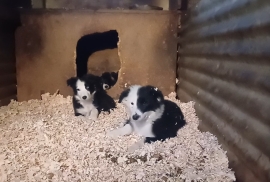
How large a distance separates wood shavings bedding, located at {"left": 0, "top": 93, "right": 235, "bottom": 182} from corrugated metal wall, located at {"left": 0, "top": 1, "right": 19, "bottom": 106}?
2.62 ft

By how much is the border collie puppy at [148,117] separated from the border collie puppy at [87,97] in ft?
2.53

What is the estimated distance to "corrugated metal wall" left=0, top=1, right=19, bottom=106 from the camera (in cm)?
389

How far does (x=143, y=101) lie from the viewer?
290cm

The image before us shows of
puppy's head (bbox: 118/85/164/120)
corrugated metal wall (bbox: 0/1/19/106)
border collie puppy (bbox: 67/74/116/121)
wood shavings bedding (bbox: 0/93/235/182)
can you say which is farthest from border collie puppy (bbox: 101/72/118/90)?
puppy's head (bbox: 118/85/164/120)

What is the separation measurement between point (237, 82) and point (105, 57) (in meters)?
3.29

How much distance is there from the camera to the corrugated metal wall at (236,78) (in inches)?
→ 70.5

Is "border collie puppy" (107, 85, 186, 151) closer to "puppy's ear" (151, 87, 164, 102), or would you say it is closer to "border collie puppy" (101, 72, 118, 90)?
"puppy's ear" (151, 87, 164, 102)

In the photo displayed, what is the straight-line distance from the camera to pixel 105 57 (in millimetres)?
5207

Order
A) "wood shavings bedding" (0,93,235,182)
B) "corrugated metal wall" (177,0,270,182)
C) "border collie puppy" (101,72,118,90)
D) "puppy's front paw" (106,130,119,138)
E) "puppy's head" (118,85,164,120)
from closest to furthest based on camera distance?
1. "corrugated metal wall" (177,0,270,182)
2. "wood shavings bedding" (0,93,235,182)
3. "puppy's head" (118,85,164,120)
4. "puppy's front paw" (106,130,119,138)
5. "border collie puppy" (101,72,118,90)

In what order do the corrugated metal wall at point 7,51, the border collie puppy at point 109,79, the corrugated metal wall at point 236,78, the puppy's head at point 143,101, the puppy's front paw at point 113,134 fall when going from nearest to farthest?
the corrugated metal wall at point 236,78
the puppy's head at point 143,101
the puppy's front paw at point 113,134
the corrugated metal wall at point 7,51
the border collie puppy at point 109,79

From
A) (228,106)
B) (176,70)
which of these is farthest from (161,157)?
(176,70)

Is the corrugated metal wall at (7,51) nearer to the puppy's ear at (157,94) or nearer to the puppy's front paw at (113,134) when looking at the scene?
the puppy's front paw at (113,134)

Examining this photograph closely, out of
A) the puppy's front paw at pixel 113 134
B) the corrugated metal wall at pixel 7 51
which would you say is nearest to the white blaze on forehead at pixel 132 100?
the puppy's front paw at pixel 113 134

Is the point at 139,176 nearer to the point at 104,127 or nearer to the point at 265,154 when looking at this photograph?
the point at 265,154
